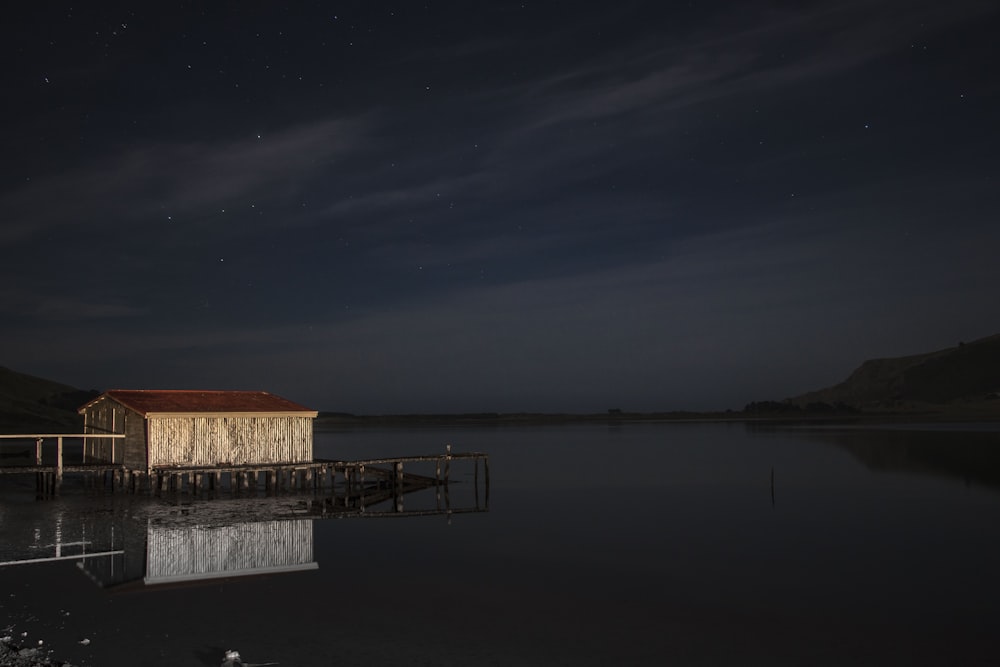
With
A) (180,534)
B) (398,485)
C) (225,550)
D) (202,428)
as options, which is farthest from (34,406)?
(225,550)

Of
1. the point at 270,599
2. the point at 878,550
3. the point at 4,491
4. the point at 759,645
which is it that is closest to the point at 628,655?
the point at 759,645

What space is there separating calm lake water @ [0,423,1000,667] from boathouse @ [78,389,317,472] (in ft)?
9.67

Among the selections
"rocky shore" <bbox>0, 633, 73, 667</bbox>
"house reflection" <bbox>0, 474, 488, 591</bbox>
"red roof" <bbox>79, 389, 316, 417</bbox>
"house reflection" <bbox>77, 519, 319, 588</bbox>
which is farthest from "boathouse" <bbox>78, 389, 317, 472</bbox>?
"rocky shore" <bbox>0, 633, 73, 667</bbox>

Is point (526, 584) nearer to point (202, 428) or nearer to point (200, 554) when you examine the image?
point (200, 554)

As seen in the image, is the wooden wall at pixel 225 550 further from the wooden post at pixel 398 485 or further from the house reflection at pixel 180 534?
the wooden post at pixel 398 485

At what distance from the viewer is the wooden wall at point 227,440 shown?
1646 inches

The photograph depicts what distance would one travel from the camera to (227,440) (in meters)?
43.4

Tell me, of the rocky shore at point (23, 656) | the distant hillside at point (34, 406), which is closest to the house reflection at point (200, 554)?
the rocky shore at point (23, 656)

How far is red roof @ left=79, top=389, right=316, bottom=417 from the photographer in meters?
42.2

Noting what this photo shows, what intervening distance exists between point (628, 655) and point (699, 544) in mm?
16625

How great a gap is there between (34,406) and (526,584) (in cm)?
16271

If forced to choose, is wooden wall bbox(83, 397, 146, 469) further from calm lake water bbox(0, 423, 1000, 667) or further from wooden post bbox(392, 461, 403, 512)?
wooden post bbox(392, 461, 403, 512)

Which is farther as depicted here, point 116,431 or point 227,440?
point 116,431

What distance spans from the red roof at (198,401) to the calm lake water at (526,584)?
483 centimetres
